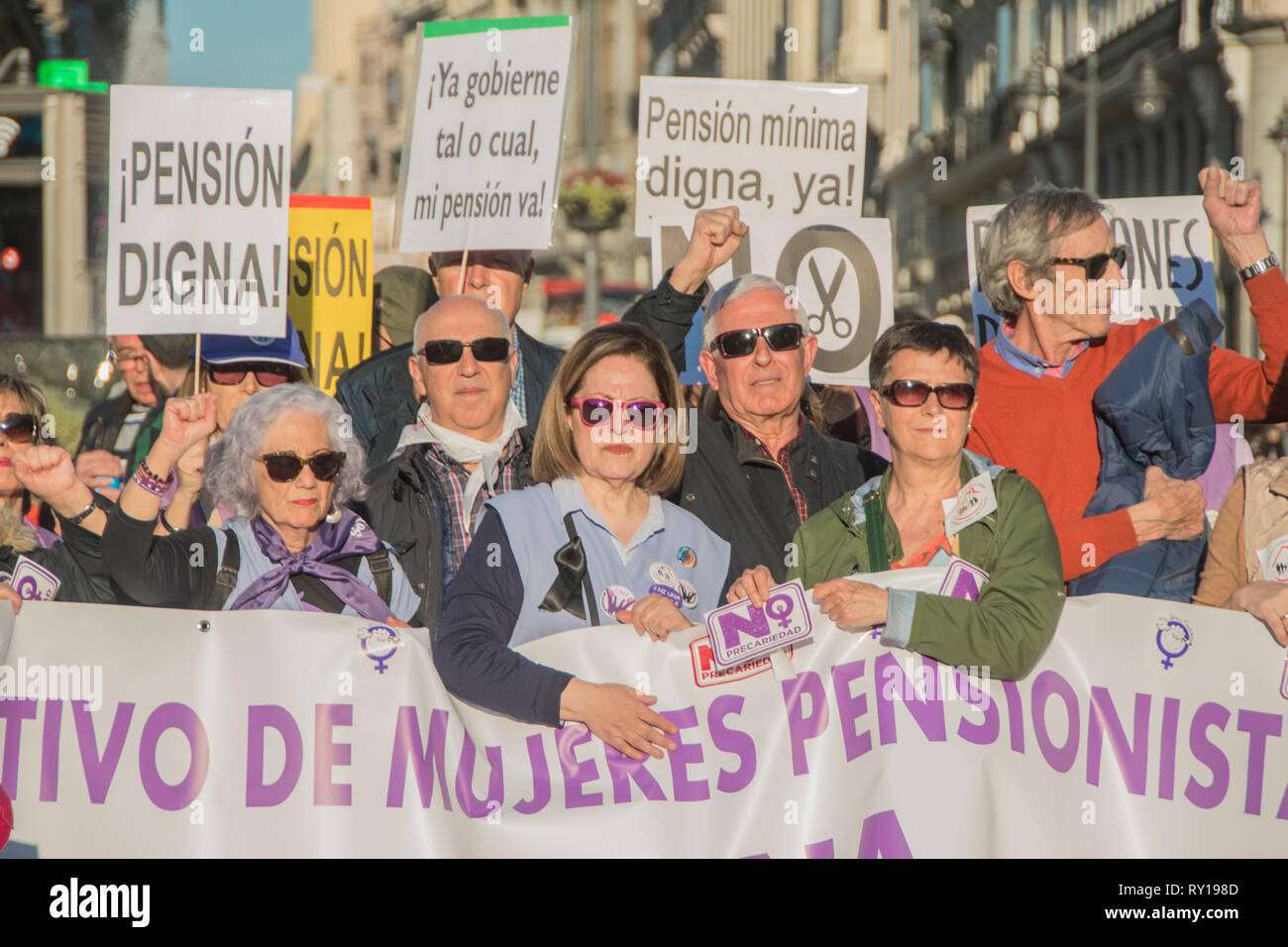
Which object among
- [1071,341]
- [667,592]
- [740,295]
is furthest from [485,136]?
[667,592]

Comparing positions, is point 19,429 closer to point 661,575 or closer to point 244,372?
point 244,372

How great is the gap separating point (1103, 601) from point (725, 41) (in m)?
62.8

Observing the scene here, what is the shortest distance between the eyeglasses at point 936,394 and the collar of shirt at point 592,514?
2.16ft

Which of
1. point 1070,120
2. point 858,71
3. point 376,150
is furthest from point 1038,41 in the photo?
point 376,150

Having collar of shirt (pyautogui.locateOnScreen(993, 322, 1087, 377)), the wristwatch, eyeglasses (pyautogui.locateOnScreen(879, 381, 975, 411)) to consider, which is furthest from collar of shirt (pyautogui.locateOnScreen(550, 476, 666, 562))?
the wristwatch

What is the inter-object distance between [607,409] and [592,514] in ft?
0.86

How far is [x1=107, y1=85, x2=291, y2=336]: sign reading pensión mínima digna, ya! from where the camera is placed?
580 cm

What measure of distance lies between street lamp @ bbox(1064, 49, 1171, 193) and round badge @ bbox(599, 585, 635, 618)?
1485 centimetres

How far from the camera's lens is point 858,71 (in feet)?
158

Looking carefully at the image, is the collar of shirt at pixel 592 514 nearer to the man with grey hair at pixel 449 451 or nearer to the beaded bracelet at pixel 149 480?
the man with grey hair at pixel 449 451

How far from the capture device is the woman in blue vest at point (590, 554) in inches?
160

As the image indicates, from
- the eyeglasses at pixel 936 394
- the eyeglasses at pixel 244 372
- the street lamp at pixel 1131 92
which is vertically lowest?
the eyeglasses at pixel 936 394

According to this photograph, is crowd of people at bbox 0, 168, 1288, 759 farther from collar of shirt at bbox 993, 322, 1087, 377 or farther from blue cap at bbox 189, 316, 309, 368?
blue cap at bbox 189, 316, 309, 368

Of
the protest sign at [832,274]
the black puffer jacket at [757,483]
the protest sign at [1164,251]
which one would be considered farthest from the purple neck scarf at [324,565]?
the protest sign at [1164,251]
